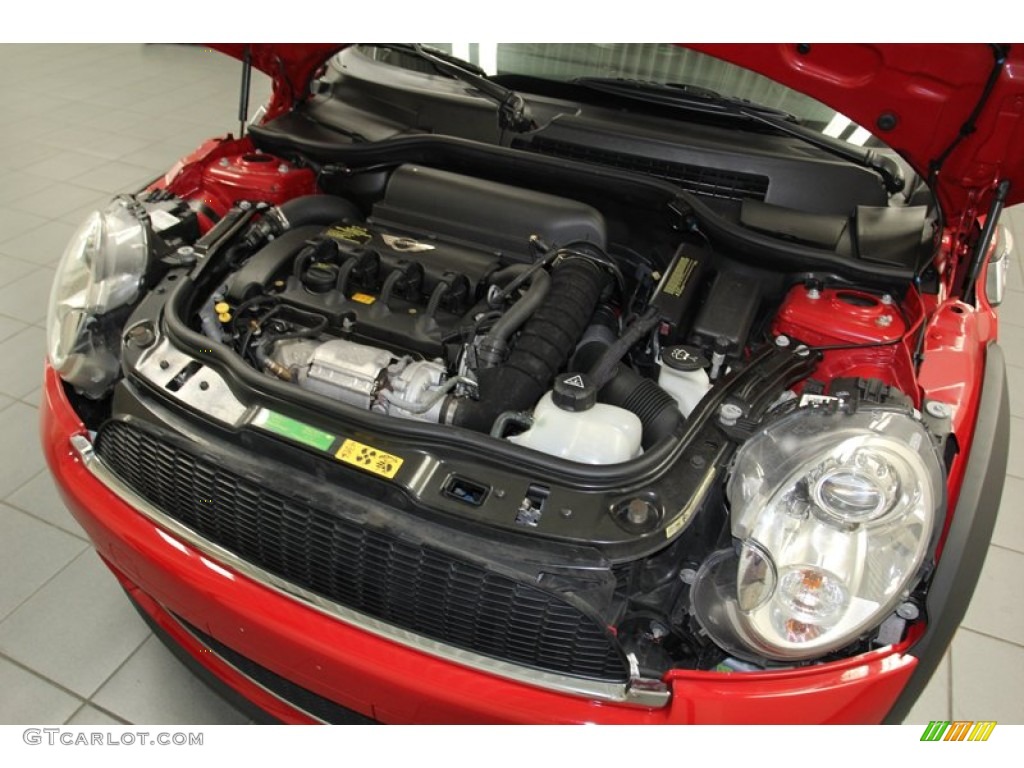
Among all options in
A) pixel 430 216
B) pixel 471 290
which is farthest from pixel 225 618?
pixel 430 216

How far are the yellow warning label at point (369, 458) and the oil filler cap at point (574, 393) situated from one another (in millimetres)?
304

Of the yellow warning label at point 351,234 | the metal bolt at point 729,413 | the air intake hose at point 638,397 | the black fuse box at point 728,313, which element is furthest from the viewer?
the yellow warning label at point 351,234

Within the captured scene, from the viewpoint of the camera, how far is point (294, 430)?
4.31ft

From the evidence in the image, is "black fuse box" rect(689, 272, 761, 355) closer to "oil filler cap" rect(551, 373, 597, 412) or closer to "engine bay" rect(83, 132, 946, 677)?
"engine bay" rect(83, 132, 946, 677)

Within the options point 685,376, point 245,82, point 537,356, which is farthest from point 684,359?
point 245,82

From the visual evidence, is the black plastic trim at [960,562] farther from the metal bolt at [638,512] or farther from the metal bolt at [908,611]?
the metal bolt at [638,512]

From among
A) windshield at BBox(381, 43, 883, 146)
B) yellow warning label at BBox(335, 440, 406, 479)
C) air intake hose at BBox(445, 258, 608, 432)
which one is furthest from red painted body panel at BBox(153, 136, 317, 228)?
yellow warning label at BBox(335, 440, 406, 479)

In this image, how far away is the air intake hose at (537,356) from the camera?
1.42 metres

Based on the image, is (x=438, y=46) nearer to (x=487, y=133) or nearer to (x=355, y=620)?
(x=487, y=133)

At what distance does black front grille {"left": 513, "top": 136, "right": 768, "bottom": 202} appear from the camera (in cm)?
187

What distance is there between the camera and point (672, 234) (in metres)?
1.90

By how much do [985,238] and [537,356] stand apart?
3.52 ft

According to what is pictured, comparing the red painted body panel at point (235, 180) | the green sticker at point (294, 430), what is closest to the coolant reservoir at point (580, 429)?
the green sticker at point (294, 430)

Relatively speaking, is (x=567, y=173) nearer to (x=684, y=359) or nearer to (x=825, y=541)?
(x=684, y=359)
